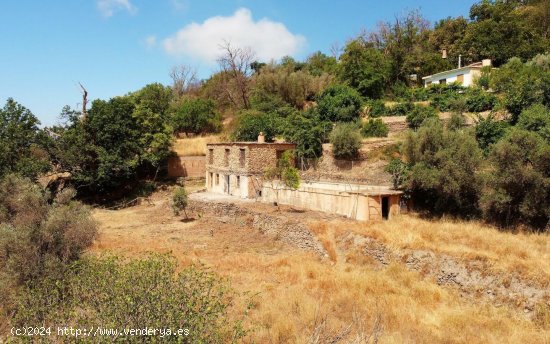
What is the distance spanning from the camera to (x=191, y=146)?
37.2 meters

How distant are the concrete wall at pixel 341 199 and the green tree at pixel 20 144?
1682 centimetres

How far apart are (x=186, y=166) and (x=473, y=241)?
25.8 meters

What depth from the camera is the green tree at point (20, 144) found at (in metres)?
28.0

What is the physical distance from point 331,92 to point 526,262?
2538 cm

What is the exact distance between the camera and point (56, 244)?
14.8 meters

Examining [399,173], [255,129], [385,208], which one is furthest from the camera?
[255,129]

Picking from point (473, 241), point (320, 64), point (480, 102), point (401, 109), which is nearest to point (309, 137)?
point (401, 109)

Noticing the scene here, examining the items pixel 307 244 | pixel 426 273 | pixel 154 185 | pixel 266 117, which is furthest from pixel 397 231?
pixel 154 185

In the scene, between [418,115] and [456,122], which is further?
Result: [418,115]

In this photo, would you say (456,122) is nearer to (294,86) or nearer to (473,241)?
→ (473,241)

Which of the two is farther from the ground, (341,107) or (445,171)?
(341,107)

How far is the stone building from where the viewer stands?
27.1 metres

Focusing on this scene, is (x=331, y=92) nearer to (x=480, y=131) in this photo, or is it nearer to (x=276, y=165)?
(x=276, y=165)

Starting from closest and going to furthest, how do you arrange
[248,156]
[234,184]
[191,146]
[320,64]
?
[248,156] < [234,184] < [191,146] < [320,64]
